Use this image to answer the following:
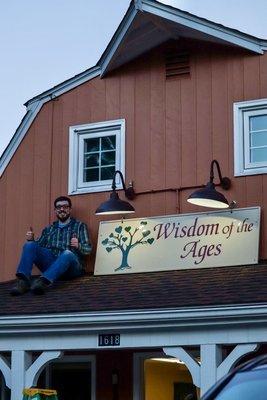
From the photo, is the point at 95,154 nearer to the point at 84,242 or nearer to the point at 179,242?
the point at 84,242

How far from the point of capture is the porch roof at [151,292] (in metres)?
12.0

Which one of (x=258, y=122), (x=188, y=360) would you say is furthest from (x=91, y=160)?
(x=188, y=360)

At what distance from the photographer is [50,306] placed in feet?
43.0

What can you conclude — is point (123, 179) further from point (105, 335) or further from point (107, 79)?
point (105, 335)

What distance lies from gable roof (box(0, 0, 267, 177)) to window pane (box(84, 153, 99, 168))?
1.16 meters

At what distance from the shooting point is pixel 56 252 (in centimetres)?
1495

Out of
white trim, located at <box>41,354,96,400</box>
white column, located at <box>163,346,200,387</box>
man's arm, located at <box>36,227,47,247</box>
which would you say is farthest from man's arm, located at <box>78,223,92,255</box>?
white column, located at <box>163,346,200,387</box>

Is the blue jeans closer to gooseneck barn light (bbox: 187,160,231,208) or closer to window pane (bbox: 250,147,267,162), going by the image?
gooseneck barn light (bbox: 187,160,231,208)

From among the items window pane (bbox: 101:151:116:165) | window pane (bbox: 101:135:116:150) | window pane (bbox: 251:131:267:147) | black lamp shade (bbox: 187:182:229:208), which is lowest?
black lamp shade (bbox: 187:182:229:208)

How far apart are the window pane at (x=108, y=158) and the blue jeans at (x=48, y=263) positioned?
1.64 m

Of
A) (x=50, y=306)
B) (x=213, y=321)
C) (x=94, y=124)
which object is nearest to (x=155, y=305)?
(x=213, y=321)

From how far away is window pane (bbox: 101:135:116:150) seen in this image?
15512 millimetres

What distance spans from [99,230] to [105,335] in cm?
270

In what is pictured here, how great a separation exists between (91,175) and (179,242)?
2.20m
